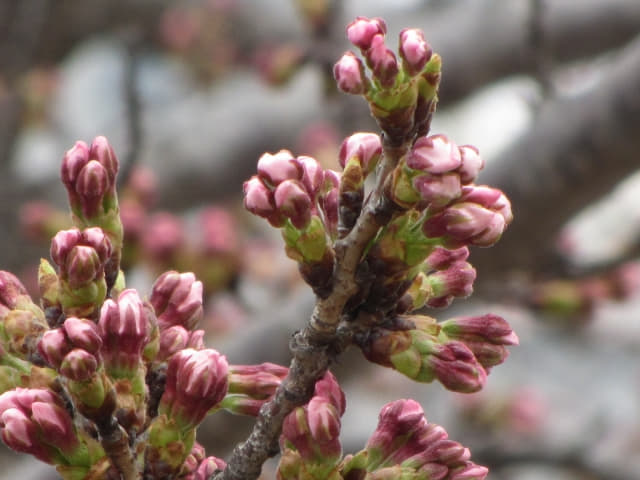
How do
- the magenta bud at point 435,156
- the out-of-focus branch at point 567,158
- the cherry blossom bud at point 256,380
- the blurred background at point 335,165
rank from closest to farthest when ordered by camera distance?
Answer: the magenta bud at point 435,156
the cherry blossom bud at point 256,380
the out-of-focus branch at point 567,158
the blurred background at point 335,165

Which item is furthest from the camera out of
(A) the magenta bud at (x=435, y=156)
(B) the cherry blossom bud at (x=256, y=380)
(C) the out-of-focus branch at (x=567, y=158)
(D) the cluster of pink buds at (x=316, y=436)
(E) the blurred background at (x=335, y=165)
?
(E) the blurred background at (x=335, y=165)

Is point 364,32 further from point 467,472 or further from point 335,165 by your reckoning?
point 335,165

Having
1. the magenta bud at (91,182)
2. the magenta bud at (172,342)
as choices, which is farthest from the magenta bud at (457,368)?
the magenta bud at (91,182)

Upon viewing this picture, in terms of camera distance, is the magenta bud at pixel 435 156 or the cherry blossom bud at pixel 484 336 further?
the cherry blossom bud at pixel 484 336

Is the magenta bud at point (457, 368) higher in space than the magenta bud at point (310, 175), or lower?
lower

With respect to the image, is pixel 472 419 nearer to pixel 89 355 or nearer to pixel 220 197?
pixel 220 197

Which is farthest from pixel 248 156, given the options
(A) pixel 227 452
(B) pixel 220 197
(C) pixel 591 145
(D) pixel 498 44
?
(C) pixel 591 145

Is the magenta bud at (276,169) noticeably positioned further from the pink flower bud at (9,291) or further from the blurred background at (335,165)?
the blurred background at (335,165)

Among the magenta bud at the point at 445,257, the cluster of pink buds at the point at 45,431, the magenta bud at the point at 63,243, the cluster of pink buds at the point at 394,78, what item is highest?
the cluster of pink buds at the point at 394,78
